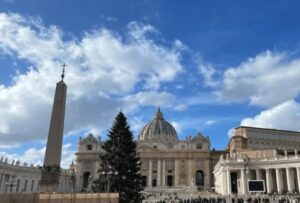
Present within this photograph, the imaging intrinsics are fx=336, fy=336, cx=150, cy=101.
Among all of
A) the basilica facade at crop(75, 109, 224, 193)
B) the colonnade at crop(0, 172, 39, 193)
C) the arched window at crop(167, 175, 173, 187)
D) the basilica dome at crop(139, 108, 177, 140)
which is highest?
the basilica dome at crop(139, 108, 177, 140)

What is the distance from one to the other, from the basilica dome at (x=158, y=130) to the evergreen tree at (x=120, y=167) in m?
75.9

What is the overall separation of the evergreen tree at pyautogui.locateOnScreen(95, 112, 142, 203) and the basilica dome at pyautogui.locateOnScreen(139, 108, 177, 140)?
249ft

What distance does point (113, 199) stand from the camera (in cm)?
2278

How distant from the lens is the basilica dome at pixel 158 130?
110250 millimetres

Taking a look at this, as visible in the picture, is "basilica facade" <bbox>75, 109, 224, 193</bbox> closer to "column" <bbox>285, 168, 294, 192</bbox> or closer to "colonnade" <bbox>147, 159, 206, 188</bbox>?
"colonnade" <bbox>147, 159, 206, 188</bbox>

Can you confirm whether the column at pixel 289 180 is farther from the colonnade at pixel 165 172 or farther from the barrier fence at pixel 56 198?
the barrier fence at pixel 56 198

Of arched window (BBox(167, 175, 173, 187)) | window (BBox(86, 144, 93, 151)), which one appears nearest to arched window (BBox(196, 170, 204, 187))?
arched window (BBox(167, 175, 173, 187))

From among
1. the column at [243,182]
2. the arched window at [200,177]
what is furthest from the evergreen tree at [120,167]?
the arched window at [200,177]

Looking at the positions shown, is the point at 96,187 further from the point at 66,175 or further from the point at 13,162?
the point at 66,175

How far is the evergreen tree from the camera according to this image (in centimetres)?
2881

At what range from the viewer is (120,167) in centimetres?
2936

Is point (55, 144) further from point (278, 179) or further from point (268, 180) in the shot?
point (268, 180)

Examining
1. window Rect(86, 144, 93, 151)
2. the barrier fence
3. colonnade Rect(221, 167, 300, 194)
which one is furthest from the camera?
window Rect(86, 144, 93, 151)

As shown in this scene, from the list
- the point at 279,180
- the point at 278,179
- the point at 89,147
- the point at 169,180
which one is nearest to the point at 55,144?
the point at 278,179
